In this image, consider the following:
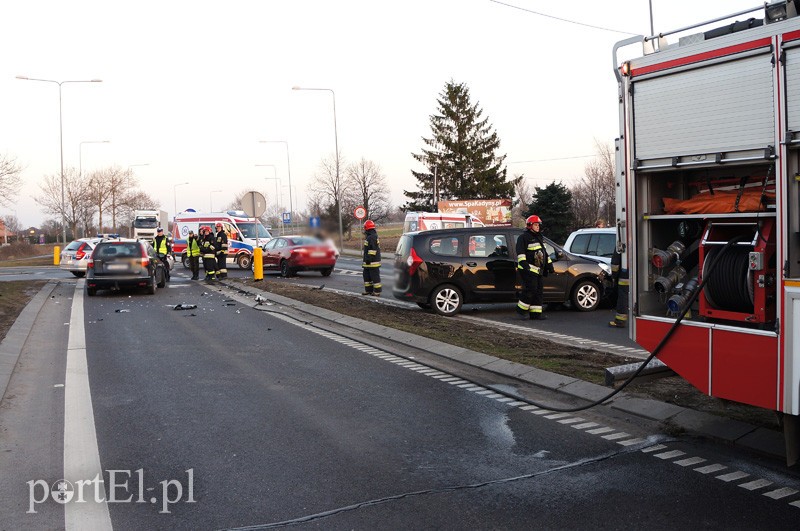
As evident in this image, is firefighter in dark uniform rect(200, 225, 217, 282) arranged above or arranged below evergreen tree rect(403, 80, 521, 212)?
below

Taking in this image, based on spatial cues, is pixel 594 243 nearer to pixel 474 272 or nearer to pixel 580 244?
pixel 580 244

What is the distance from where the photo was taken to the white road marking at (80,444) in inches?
175

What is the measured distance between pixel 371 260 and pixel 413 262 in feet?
10.2

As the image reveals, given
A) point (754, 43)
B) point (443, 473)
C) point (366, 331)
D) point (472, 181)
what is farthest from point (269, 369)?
point (472, 181)

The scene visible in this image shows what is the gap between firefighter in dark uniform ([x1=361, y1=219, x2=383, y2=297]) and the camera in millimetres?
16719

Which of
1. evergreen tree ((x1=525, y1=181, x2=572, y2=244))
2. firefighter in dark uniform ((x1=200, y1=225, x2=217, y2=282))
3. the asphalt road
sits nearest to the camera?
the asphalt road

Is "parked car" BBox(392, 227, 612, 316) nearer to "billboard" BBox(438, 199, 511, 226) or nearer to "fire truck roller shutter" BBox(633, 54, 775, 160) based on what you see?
"fire truck roller shutter" BBox(633, 54, 775, 160)

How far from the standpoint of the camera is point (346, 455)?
219 inches

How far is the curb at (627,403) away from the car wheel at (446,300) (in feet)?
8.64

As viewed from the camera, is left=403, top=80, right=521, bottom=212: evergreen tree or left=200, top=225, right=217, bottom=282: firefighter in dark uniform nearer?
left=200, top=225, right=217, bottom=282: firefighter in dark uniform

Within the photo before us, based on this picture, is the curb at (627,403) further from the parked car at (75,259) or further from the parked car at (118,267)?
the parked car at (75,259)

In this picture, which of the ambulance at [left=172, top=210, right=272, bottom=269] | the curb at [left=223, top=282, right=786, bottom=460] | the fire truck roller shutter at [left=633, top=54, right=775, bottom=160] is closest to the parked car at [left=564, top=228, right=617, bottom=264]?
the curb at [left=223, top=282, right=786, bottom=460]

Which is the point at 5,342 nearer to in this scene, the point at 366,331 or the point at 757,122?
the point at 366,331

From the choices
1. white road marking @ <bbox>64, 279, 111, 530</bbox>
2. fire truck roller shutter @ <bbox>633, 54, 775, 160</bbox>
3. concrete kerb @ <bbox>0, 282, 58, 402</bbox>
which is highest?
fire truck roller shutter @ <bbox>633, 54, 775, 160</bbox>
